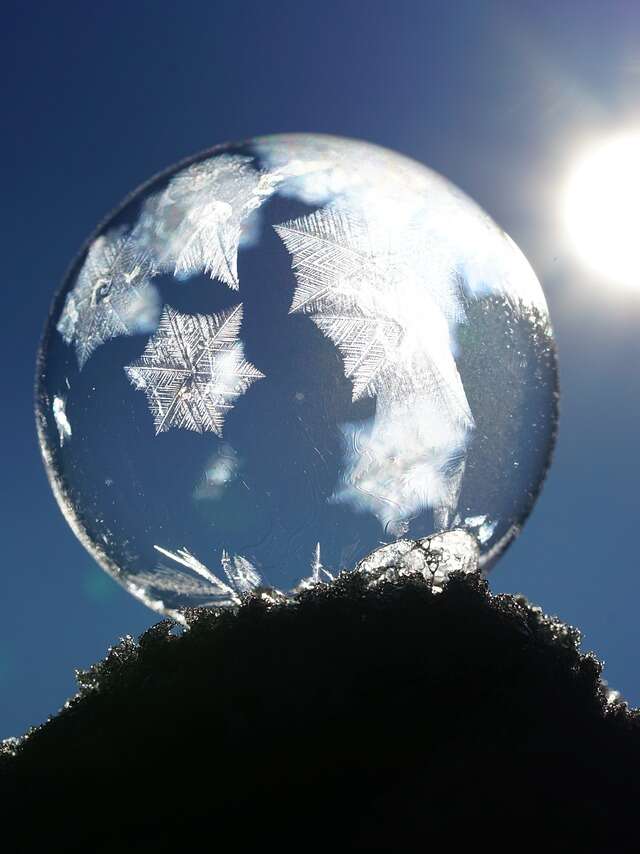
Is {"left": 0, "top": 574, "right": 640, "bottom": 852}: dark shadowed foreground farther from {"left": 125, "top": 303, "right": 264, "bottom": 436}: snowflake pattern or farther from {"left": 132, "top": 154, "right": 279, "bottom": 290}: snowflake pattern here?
{"left": 132, "top": 154, "right": 279, "bottom": 290}: snowflake pattern

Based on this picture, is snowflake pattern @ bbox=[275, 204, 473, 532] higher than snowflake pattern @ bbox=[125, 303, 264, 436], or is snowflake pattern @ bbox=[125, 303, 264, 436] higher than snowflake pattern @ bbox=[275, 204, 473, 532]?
snowflake pattern @ bbox=[275, 204, 473, 532]

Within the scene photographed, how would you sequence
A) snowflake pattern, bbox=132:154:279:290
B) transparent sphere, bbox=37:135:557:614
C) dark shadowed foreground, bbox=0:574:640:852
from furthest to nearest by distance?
snowflake pattern, bbox=132:154:279:290, transparent sphere, bbox=37:135:557:614, dark shadowed foreground, bbox=0:574:640:852

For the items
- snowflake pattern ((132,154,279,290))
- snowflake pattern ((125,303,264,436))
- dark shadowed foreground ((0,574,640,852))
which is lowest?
dark shadowed foreground ((0,574,640,852))

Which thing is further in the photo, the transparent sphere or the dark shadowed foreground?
the transparent sphere

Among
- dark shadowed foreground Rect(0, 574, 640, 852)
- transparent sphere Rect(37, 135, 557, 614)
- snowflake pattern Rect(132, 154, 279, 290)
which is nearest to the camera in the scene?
dark shadowed foreground Rect(0, 574, 640, 852)

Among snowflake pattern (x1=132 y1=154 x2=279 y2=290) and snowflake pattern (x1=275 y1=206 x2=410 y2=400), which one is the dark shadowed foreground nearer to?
snowflake pattern (x1=275 y1=206 x2=410 y2=400)

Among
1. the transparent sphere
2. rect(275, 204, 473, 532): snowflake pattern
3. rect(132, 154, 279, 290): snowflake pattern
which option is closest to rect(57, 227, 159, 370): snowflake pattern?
the transparent sphere

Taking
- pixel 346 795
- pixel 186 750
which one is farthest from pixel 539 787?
pixel 186 750
